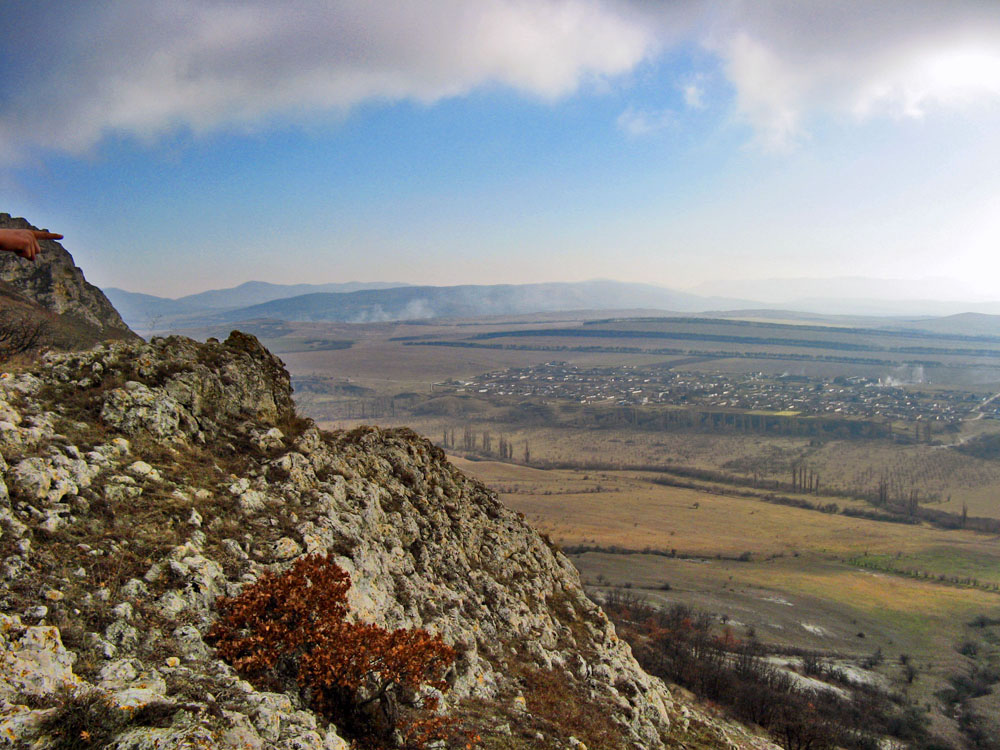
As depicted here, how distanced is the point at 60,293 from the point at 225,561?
5290 cm

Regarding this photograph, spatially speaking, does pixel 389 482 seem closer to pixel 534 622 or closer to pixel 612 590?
pixel 534 622

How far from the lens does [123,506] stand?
837cm

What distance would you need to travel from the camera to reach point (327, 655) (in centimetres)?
709

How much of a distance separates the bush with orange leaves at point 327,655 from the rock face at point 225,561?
1.00 ft

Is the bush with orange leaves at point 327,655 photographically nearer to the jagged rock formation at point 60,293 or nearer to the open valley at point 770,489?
the open valley at point 770,489

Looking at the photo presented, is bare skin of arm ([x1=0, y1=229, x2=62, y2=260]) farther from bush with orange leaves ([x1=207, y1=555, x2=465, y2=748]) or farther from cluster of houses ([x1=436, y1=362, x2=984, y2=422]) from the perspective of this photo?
cluster of houses ([x1=436, y1=362, x2=984, y2=422])

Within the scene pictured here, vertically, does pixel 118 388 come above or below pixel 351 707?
above

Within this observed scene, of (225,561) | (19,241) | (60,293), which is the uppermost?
(60,293)

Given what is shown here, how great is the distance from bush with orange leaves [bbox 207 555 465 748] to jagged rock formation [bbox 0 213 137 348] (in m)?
39.9

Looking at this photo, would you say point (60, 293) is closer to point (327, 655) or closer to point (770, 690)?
point (327, 655)

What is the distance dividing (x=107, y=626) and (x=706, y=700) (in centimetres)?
2305

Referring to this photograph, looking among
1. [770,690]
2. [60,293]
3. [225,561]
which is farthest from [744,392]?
[225,561]

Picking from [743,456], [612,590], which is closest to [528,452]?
[743,456]

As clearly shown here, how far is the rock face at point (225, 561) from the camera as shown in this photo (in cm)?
591
